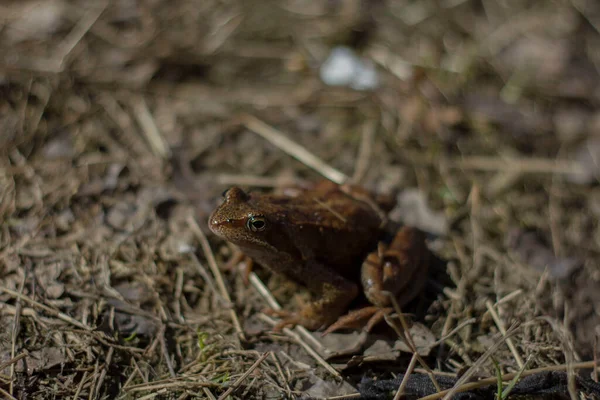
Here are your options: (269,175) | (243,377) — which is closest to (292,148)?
(269,175)

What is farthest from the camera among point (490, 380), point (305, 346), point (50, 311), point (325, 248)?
point (325, 248)

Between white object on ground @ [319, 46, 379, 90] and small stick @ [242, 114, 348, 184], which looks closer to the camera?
small stick @ [242, 114, 348, 184]

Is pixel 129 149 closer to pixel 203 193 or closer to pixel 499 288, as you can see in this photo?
pixel 203 193

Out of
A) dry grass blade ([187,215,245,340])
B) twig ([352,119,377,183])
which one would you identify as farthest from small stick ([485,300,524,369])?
dry grass blade ([187,215,245,340])

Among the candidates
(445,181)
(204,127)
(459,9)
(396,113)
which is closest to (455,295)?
(445,181)

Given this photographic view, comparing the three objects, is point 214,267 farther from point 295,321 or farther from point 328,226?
point 328,226

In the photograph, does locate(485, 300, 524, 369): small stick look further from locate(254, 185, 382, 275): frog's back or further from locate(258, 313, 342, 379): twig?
locate(258, 313, 342, 379): twig

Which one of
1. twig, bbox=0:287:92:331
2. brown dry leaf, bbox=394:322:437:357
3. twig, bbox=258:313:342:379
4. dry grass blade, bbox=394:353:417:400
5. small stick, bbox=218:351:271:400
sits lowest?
brown dry leaf, bbox=394:322:437:357

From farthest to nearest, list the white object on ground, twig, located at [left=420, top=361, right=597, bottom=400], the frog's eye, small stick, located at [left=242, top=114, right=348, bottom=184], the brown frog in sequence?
the white object on ground < small stick, located at [left=242, top=114, right=348, bottom=184] < the brown frog < the frog's eye < twig, located at [left=420, top=361, right=597, bottom=400]
